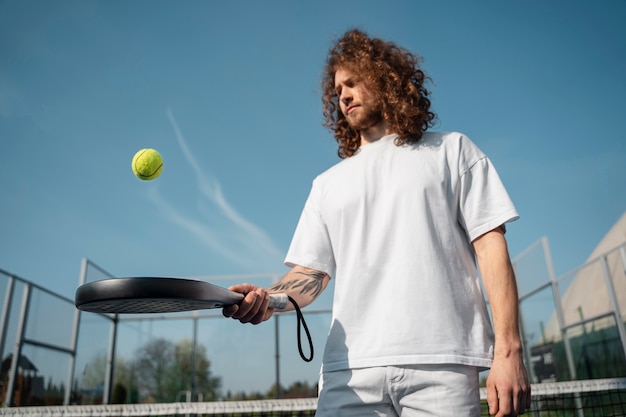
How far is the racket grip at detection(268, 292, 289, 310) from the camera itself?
159cm

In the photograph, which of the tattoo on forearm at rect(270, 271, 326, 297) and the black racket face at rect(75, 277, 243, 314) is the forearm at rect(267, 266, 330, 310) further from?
the black racket face at rect(75, 277, 243, 314)

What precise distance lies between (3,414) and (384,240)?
3642 millimetres

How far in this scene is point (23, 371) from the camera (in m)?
5.93

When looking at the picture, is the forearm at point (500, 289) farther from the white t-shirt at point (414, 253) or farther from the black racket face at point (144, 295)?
the black racket face at point (144, 295)

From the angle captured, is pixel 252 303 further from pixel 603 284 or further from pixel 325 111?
pixel 603 284

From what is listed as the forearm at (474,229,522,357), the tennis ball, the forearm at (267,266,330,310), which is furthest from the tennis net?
the forearm at (474,229,522,357)

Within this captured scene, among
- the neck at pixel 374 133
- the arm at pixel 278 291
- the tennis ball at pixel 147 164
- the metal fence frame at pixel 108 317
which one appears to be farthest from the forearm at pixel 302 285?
the metal fence frame at pixel 108 317

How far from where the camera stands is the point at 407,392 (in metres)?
1.32

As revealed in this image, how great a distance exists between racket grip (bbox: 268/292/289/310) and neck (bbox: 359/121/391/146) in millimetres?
629

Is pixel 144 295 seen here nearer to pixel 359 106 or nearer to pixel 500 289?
pixel 500 289

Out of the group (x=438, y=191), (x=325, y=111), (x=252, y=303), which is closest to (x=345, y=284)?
(x=252, y=303)

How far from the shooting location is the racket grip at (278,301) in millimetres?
1586

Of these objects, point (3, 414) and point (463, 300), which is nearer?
point (463, 300)

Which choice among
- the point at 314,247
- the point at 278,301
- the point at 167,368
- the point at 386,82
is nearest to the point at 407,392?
Answer: the point at 278,301
